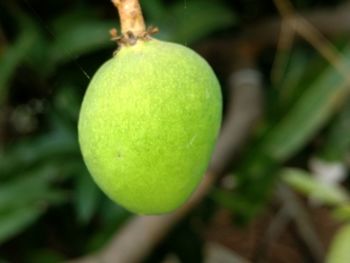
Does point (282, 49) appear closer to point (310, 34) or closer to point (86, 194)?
point (310, 34)

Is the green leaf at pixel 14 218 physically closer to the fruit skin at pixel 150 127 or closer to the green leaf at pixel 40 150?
the green leaf at pixel 40 150

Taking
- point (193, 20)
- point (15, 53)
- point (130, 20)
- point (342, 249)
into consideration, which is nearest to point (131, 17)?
point (130, 20)

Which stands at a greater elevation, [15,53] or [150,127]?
[150,127]

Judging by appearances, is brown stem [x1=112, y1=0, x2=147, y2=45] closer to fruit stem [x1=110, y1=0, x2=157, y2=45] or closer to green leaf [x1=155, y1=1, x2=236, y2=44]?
fruit stem [x1=110, y1=0, x2=157, y2=45]

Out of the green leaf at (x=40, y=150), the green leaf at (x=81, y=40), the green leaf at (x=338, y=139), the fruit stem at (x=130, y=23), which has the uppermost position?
the fruit stem at (x=130, y=23)

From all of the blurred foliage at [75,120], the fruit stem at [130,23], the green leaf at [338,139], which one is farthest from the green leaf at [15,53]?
the fruit stem at [130,23]

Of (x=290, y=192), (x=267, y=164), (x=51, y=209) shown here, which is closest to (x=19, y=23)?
(x=51, y=209)

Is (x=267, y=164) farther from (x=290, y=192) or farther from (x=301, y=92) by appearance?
(x=290, y=192)
